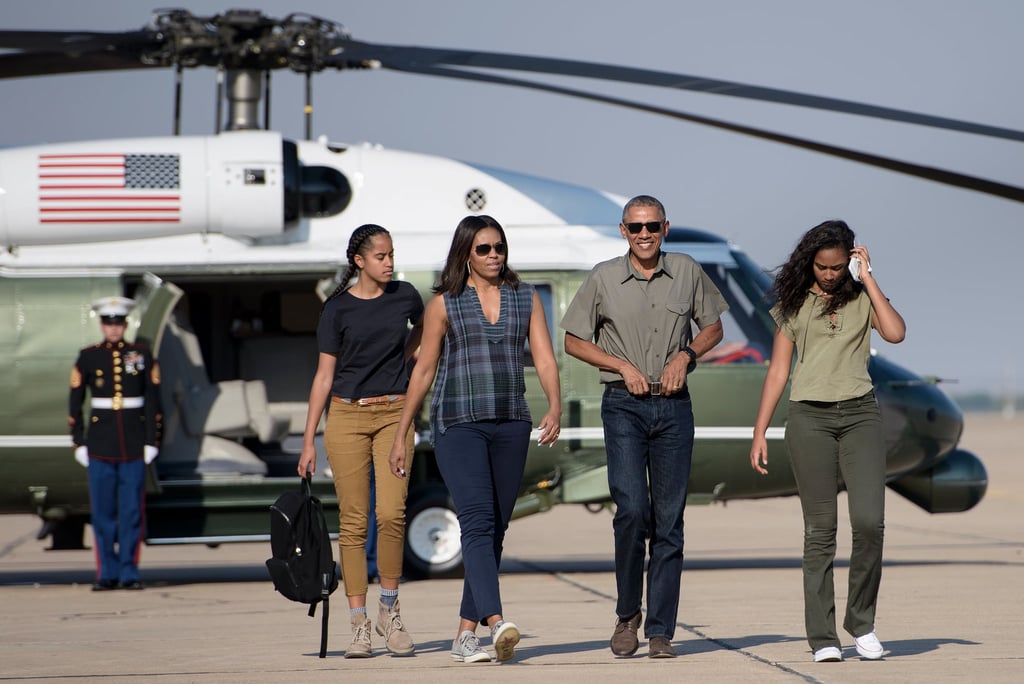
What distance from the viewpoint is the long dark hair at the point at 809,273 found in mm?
6410

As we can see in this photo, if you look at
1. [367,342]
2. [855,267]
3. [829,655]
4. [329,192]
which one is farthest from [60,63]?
[829,655]

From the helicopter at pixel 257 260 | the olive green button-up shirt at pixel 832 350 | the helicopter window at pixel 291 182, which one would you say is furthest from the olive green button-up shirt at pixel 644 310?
the helicopter window at pixel 291 182

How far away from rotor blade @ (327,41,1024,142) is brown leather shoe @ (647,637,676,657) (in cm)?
343

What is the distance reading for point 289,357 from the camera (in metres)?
12.5

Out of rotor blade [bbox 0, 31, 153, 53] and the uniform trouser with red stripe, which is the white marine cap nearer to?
the uniform trouser with red stripe

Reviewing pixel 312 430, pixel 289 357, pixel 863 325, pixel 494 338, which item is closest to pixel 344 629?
pixel 312 430

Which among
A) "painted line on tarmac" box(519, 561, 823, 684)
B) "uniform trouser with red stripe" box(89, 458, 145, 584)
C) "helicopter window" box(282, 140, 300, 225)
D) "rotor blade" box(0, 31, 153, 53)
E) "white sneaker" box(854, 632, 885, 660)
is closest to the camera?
"painted line on tarmac" box(519, 561, 823, 684)

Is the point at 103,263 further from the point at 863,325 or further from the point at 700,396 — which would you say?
the point at 863,325

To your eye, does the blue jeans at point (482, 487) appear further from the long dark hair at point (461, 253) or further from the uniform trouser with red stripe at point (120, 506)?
the uniform trouser with red stripe at point (120, 506)

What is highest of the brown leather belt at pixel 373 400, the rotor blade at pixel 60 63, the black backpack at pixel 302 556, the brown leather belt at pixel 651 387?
the rotor blade at pixel 60 63

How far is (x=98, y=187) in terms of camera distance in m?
10.4

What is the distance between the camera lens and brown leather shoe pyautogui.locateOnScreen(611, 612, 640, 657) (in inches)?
250

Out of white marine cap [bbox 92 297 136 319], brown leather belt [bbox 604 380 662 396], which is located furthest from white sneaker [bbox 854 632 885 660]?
white marine cap [bbox 92 297 136 319]

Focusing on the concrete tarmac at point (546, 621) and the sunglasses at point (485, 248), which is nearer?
the concrete tarmac at point (546, 621)
